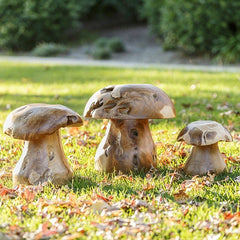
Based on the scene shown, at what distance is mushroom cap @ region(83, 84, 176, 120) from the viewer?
4.12 meters

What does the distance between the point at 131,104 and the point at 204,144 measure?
77cm

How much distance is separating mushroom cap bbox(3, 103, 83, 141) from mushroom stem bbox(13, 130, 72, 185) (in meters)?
0.19

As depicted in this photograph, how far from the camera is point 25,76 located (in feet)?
38.5

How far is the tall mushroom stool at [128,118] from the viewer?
4145 millimetres

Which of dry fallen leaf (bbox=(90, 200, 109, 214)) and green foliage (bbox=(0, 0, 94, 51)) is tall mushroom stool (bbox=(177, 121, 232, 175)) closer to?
dry fallen leaf (bbox=(90, 200, 109, 214))

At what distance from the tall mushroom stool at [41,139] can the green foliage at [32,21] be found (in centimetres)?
1392

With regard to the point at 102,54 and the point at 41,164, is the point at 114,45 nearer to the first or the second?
the point at 102,54

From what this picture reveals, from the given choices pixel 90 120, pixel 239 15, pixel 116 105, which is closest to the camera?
pixel 116 105

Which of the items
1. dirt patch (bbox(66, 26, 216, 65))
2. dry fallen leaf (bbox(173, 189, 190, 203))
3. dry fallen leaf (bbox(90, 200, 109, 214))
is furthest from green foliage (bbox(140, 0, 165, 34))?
dry fallen leaf (bbox(90, 200, 109, 214))

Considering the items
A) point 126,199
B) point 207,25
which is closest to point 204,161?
point 126,199

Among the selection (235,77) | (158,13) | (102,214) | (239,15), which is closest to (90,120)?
(102,214)

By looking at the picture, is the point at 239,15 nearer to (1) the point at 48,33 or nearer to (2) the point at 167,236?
(1) the point at 48,33

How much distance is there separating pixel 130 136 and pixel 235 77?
6847mm

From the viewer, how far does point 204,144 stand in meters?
4.15
